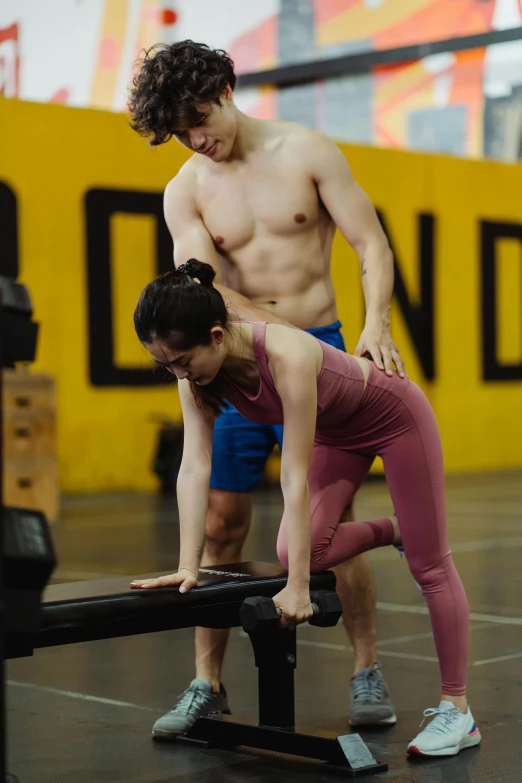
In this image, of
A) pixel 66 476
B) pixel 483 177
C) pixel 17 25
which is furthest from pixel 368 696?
pixel 17 25

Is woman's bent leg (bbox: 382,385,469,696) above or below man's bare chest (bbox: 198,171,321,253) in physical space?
below

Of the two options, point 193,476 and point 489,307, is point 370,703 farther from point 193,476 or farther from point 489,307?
point 489,307

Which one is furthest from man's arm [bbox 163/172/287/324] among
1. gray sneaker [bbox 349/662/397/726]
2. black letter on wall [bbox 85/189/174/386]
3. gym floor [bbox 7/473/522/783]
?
black letter on wall [bbox 85/189/174/386]

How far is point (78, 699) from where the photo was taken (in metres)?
3.48

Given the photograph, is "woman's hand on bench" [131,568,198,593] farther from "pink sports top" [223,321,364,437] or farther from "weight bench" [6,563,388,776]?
"pink sports top" [223,321,364,437]

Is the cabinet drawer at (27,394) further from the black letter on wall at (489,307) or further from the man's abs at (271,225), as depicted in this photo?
the black letter on wall at (489,307)

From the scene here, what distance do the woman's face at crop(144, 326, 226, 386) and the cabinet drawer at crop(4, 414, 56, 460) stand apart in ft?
17.1

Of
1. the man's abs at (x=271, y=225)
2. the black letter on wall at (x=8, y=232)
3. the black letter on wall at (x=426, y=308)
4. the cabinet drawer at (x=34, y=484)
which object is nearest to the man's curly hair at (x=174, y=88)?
the man's abs at (x=271, y=225)

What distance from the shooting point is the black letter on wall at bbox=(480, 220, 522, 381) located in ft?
38.6

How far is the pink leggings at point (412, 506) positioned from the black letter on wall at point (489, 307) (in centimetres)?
893

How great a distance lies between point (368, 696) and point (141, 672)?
35.0 inches

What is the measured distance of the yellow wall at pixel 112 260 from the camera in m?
9.06

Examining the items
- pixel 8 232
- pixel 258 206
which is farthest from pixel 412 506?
pixel 8 232

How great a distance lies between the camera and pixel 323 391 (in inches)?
110
